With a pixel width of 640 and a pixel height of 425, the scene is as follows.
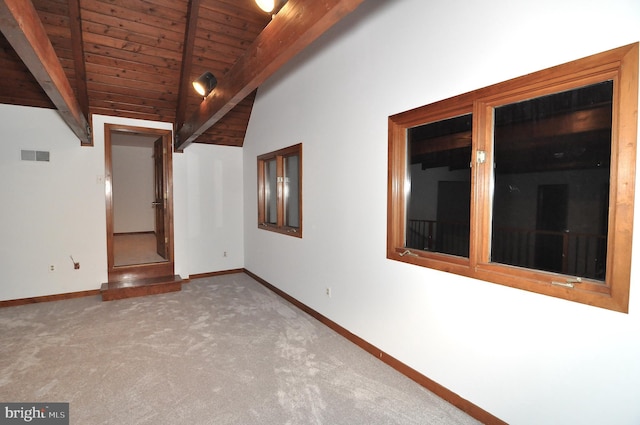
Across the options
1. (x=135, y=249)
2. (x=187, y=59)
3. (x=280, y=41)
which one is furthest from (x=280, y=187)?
(x=135, y=249)

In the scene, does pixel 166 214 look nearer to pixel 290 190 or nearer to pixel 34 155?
pixel 34 155

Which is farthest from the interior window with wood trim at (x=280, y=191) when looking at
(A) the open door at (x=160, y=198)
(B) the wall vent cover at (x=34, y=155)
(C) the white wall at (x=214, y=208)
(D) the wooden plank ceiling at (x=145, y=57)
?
(B) the wall vent cover at (x=34, y=155)

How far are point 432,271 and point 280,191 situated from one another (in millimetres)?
2718

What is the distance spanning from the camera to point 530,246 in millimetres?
2422

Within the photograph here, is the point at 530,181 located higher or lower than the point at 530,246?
higher

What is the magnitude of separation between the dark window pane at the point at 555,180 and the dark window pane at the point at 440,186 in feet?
0.80

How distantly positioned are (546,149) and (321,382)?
2258 mm

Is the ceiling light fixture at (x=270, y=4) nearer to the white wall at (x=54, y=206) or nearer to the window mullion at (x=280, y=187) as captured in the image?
the window mullion at (x=280, y=187)

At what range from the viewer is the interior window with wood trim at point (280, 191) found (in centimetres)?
414

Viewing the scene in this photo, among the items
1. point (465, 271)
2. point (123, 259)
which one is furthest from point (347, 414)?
point (123, 259)

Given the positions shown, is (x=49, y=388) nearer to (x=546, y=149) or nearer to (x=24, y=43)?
(x=24, y=43)

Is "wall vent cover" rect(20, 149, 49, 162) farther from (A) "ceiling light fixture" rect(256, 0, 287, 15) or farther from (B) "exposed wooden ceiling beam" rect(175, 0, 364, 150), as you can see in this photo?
(A) "ceiling light fixture" rect(256, 0, 287, 15)

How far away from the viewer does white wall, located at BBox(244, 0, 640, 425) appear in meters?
1.44

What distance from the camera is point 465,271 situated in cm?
197
